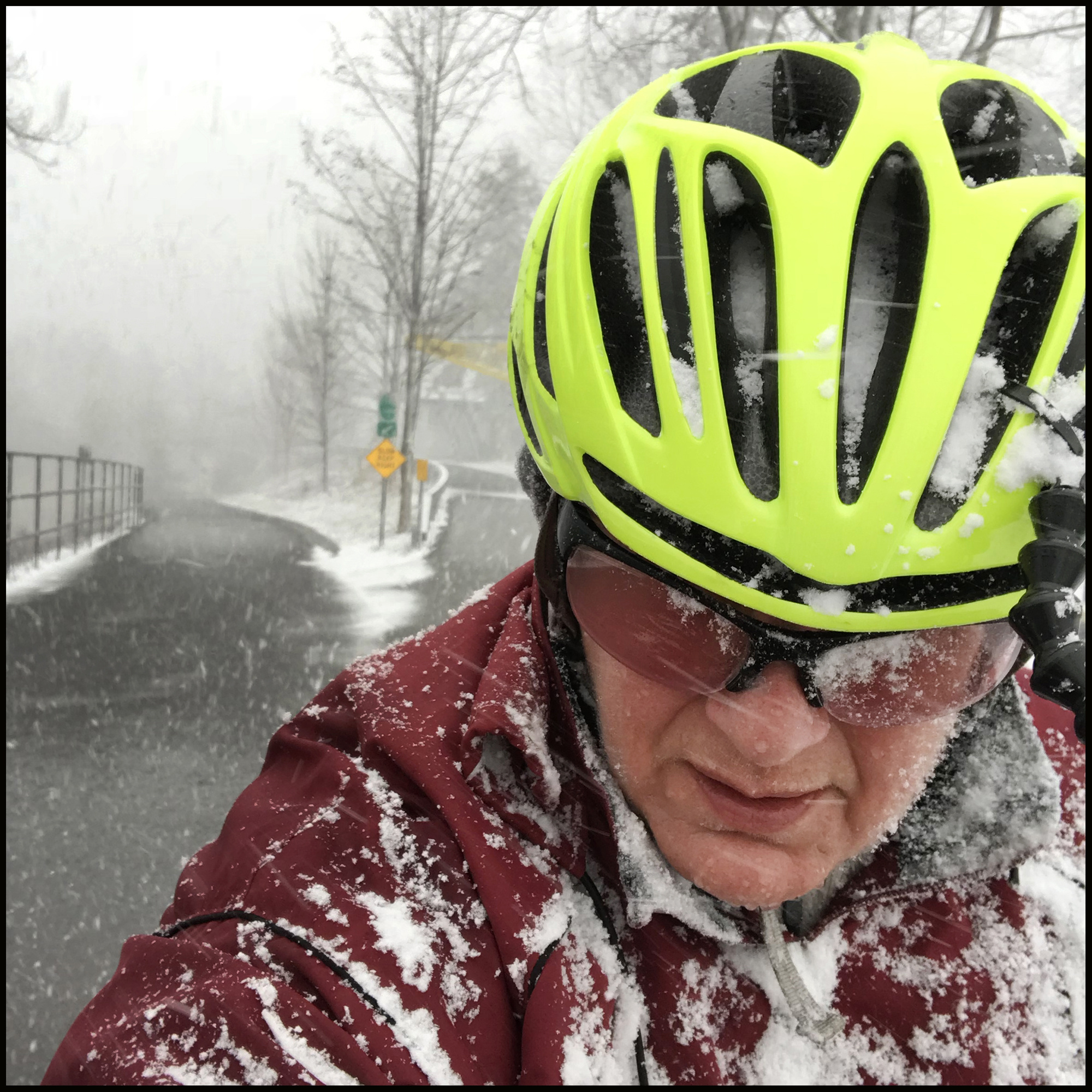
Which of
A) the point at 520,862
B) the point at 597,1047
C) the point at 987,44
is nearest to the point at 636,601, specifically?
the point at 520,862

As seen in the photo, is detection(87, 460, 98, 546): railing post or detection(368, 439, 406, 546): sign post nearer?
detection(368, 439, 406, 546): sign post

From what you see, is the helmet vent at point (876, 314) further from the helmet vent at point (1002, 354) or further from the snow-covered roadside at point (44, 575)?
the snow-covered roadside at point (44, 575)

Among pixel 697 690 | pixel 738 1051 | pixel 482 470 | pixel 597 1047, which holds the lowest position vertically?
pixel 482 470

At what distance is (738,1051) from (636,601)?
0.90m

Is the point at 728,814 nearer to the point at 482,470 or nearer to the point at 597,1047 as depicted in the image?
the point at 597,1047

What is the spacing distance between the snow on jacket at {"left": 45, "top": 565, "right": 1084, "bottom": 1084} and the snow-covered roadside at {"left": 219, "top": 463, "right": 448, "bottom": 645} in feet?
26.0

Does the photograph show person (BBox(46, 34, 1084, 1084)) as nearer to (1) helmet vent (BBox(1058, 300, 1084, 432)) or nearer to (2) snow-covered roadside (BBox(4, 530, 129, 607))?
(1) helmet vent (BBox(1058, 300, 1084, 432))

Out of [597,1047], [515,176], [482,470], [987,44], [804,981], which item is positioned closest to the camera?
→ [597,1047]

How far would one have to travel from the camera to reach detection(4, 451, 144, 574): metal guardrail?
1274cm

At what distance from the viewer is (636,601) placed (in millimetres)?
1331

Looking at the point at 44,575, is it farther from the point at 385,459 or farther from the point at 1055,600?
the point at 1055,600

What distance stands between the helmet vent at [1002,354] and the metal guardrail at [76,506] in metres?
12.3

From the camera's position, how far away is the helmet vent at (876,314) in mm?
1204

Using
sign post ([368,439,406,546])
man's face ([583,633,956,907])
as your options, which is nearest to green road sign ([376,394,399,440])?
sign post ([368,439,406,546])
